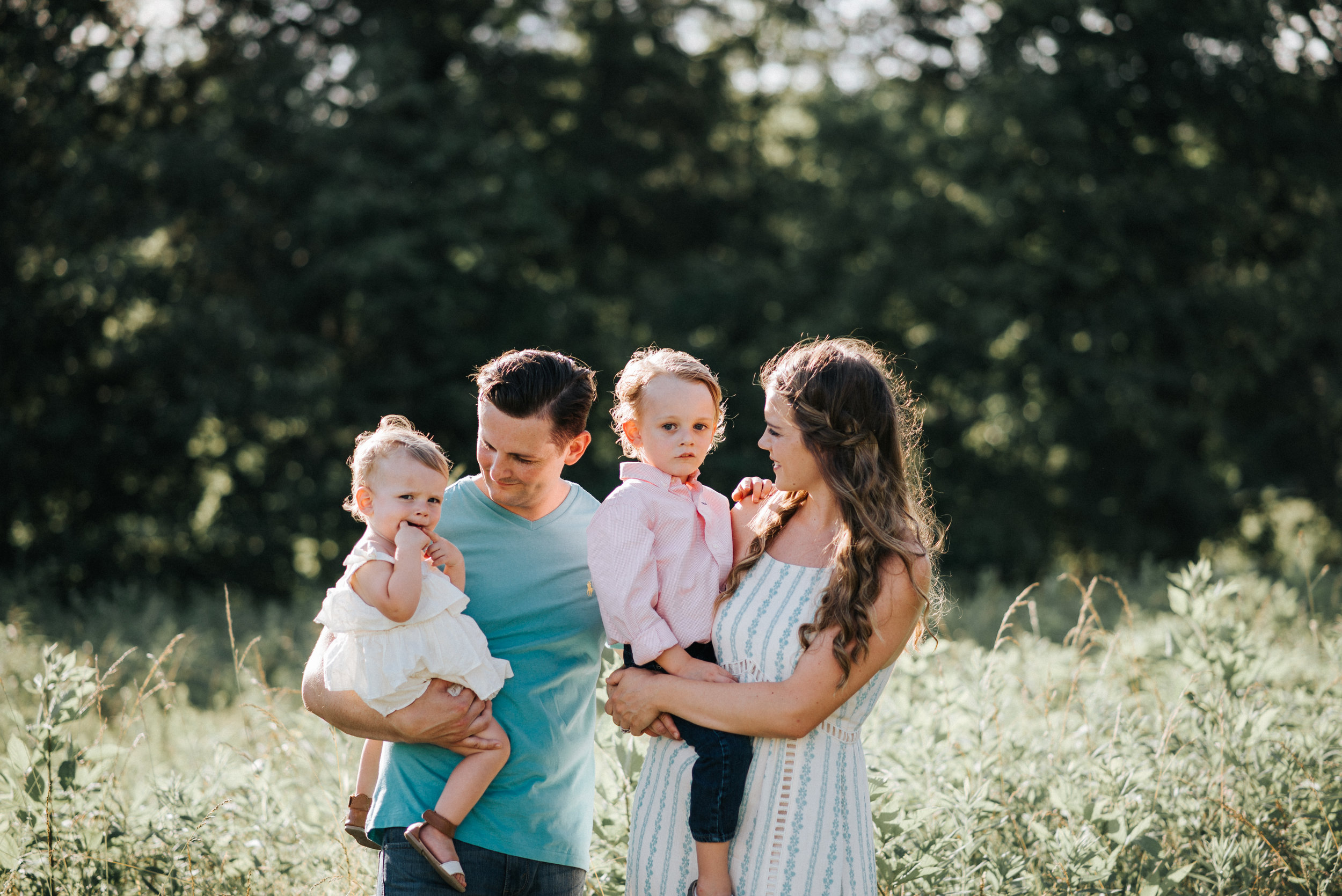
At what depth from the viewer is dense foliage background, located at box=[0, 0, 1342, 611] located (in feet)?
45.9

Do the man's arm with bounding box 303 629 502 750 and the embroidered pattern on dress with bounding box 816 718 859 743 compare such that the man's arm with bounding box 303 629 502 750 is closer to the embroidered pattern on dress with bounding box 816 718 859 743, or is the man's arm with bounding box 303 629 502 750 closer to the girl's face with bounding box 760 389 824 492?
the embroidered pattern on dress with bounding box 816 718 859 743

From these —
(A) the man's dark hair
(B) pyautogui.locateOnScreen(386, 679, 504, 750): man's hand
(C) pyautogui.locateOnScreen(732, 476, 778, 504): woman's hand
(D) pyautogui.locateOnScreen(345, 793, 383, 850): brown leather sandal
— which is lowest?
(D) pyautogui.locateOnScreen(345, 793, 383, 850): brown leather sandal

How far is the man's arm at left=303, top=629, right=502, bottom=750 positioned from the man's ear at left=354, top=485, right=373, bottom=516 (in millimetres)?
443

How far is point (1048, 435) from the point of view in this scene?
1570cm

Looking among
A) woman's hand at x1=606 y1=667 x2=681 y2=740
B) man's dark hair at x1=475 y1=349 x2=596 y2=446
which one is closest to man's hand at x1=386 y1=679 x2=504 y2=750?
woman's hand at x1=606 y1=667 x2=681 y2=740

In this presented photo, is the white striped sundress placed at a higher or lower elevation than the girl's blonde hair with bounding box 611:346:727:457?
lower

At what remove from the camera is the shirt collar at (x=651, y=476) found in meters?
2.68

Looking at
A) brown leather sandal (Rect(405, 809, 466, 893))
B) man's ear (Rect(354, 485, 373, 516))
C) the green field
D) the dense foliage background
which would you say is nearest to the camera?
brown leather sandal (Rect(405, 809, 466, 893))

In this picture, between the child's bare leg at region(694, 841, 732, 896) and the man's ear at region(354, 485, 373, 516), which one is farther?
the man's ear at region(354, 485, 373, 516)

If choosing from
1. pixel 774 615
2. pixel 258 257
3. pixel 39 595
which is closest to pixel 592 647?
pixel 774 615

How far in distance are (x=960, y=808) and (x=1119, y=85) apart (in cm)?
1502

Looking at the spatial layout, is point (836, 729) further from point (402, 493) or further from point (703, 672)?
point (402, 493)

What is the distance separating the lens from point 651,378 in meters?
2.71

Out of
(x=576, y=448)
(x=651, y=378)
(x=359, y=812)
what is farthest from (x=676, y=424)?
(x=359, y=812)
